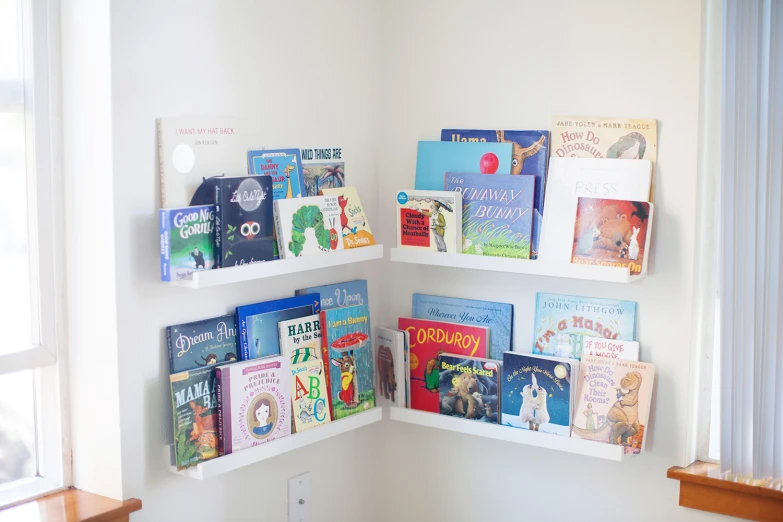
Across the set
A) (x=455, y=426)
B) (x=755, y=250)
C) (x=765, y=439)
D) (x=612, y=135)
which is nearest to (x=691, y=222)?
(x=755, y=250)

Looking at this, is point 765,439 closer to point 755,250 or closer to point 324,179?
point 755,250

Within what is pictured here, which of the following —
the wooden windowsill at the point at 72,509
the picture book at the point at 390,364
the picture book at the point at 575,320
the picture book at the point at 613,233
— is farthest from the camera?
the picture book at the point at 390,364

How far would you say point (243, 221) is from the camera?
1.58 metres

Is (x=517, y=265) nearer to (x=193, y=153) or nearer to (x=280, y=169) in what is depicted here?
(x=280, y=169)

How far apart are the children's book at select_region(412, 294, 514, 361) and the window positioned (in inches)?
35.8

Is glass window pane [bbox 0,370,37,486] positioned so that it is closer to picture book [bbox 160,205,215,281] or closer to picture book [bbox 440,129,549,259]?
picture book [bbox 160,205,215,281]

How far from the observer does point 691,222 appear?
167 centimetres

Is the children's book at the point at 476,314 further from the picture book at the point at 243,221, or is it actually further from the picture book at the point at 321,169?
the picture book at the point at 243,221

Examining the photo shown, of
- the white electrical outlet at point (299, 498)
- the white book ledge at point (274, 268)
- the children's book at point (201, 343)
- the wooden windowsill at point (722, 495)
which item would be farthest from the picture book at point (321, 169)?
the wooden windowsill at point (722, 495)

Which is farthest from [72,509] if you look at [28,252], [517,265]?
[517,265]

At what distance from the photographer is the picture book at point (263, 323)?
1693mm

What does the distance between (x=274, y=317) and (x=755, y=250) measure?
3.37 ft

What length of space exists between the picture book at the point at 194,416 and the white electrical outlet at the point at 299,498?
352 mm

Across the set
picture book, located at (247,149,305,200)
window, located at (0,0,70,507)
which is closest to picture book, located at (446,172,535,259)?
picture book, located at (247,149,305,200)
